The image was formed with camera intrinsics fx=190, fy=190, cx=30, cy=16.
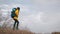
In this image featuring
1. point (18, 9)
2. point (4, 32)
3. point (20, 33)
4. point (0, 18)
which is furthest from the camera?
point (0, 18)

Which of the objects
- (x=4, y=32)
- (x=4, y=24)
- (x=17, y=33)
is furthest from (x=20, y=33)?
(x=4, y=24)

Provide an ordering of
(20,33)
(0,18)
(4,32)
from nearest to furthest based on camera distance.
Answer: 1. (4,32)
2. (20,33)
3. (0,18)

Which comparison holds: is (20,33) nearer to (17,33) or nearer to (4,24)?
(17,33)

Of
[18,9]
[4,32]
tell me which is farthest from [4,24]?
[4,32]

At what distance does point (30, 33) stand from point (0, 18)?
72.8 inches

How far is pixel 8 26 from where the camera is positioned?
10.8 metres

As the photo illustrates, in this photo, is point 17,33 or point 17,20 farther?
point 17,20

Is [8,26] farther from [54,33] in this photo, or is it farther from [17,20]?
[54,33]

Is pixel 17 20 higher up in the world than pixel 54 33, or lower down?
higher up

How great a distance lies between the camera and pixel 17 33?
8.73 metres

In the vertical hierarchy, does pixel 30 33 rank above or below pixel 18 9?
below

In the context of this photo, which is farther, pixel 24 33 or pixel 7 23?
pixel 7 23

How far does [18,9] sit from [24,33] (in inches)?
49.6

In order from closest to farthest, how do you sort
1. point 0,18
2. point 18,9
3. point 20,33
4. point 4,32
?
1. point 4,32
2. point 20,33
3. point 18,9
4. point 0,18
